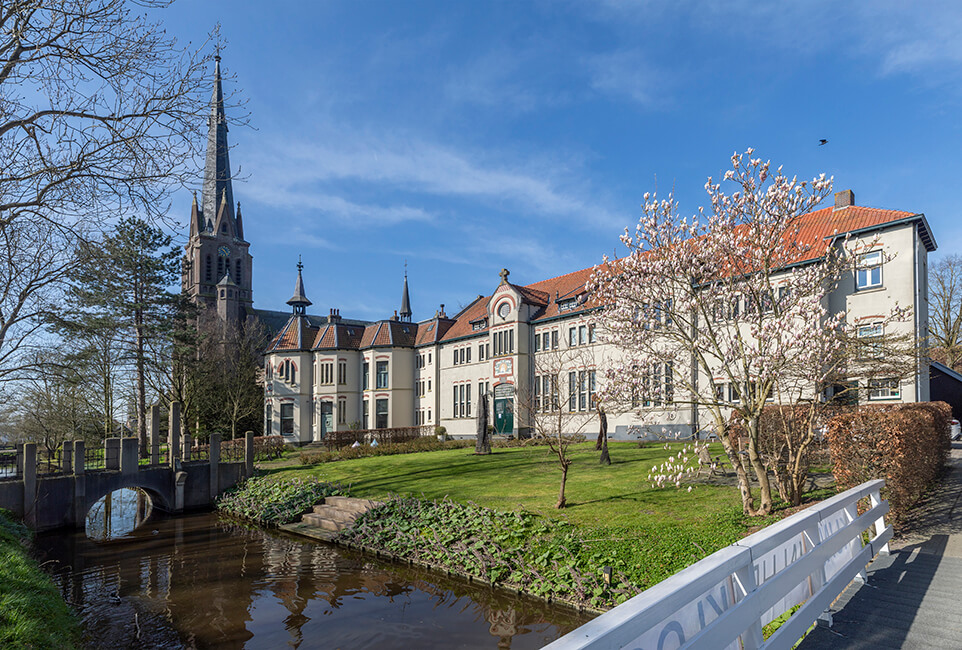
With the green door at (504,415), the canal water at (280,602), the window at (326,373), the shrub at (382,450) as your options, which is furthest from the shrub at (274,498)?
the window at (326,373)

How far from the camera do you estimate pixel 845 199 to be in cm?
2730

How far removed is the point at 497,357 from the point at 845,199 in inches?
882

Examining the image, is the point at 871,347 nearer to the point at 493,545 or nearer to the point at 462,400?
the point at 493,545

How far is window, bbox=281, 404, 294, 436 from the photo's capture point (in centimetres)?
5134

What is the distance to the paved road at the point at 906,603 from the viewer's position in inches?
179

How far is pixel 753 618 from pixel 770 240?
33.5ft

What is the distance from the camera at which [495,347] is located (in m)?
41.0

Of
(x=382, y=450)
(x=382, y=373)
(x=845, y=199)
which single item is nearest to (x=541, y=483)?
(x=382, y=450)

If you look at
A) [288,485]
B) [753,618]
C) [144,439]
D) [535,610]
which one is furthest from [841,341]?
[144,439]

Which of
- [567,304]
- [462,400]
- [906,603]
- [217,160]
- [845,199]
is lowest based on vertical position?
[462,400]

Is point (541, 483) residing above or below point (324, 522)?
above

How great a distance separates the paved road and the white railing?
181mm

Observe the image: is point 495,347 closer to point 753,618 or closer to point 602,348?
point 602,348

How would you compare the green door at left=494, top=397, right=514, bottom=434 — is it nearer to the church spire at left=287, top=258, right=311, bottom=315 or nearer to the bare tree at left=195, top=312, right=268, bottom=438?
the bare tree at left=195, top=312, right=268, bottom=438
